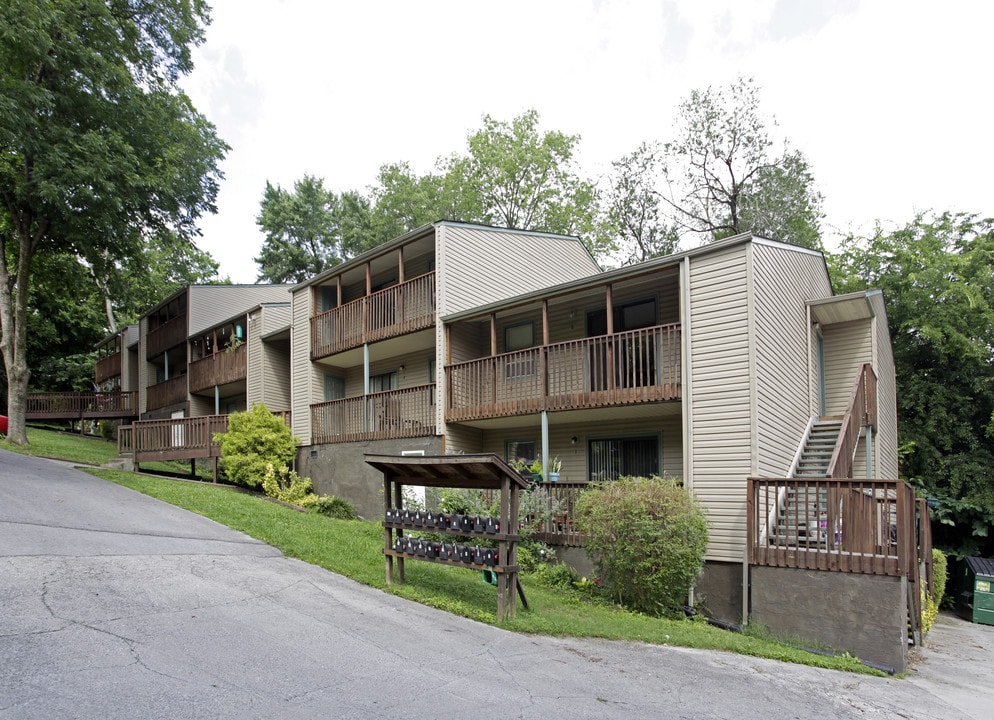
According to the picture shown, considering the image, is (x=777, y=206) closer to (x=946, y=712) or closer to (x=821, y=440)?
(x=821, y=440)

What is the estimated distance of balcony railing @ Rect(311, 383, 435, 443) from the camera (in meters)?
16.5

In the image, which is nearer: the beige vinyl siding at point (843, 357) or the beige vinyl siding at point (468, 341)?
the beige vinyl siding at point (843, 357)

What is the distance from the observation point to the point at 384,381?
20500mm

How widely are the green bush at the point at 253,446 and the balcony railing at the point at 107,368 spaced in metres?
20.4

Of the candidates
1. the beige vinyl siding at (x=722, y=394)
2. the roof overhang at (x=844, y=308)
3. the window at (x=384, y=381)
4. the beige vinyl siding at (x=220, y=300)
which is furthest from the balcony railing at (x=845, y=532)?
the beige vinyl siding at (x=220, y=300)

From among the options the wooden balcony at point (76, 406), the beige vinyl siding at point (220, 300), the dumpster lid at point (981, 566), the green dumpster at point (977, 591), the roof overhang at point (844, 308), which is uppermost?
the beige vinyl siding at point (220, 300)

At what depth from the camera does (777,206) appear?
31422 millimetres

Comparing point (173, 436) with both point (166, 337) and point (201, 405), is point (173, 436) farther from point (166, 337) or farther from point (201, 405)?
point (166, 337)

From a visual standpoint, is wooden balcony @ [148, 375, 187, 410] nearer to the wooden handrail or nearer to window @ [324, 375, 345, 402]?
window @ [324, 375, 345, 402]

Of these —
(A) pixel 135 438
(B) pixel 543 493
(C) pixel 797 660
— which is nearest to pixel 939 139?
(B) pixel 543 493

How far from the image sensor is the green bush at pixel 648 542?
1009 centimetres

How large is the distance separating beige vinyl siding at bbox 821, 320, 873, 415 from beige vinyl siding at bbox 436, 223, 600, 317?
7.76 m

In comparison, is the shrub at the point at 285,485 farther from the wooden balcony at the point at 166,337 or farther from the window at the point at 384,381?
the wooden balcony at the point at 166,337

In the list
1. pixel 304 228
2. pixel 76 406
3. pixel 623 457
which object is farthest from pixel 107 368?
pixel 623 457
